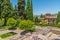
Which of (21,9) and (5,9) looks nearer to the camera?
(5,9)

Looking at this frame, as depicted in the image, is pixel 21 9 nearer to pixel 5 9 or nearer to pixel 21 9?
pixel 21 9

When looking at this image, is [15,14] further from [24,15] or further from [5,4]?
[5,4]

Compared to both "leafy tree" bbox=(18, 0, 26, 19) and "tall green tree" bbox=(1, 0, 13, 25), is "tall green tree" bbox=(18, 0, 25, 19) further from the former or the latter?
"tall green tree" bbox=(1, 0, 13, 25)

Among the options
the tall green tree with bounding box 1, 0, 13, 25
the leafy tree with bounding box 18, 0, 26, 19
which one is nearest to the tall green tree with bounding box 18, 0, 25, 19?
the leafy tree with bounding box 18, 0, 26, 19

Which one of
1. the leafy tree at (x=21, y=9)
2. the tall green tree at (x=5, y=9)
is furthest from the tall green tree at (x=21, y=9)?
the tall green tree at (x=5, y=9)

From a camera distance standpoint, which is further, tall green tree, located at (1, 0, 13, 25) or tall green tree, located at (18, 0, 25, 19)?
tall green tree, located at (18, 0, 25, 19)

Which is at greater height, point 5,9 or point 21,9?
point 5,9

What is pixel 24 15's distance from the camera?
137 feet

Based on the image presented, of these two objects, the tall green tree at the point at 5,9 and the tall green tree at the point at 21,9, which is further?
the tall green tree at the point at 21,9

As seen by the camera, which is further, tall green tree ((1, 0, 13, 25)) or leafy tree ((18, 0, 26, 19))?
leafy tree ((18, 0, 26, 19))

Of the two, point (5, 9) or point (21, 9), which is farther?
point (21, 9)

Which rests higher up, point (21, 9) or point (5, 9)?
point (5, 9)

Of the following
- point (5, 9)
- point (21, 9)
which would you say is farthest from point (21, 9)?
point (5, 9)

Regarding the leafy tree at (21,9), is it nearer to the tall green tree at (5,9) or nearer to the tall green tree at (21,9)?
the tall green tree at (21,9)
